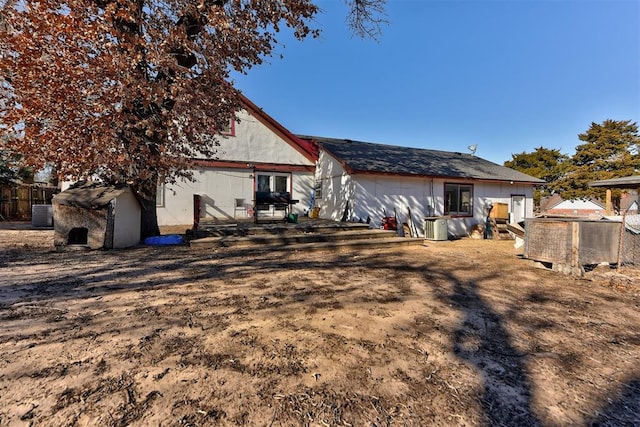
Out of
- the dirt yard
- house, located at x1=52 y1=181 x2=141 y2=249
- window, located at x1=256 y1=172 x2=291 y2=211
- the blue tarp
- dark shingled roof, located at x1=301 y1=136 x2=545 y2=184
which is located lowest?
the dirt yard

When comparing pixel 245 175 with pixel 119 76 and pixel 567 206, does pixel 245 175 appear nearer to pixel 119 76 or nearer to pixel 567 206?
pixel 119 76

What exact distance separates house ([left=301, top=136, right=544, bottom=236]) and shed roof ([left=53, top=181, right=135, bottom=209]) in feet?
22.4

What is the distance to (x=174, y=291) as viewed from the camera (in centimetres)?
381

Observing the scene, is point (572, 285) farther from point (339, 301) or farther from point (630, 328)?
point (339, 301)

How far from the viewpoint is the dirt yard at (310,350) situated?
5.70 ft

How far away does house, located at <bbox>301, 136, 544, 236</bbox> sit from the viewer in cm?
1091

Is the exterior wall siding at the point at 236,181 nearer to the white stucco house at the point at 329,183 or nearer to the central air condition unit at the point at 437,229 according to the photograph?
the white stucco house at the point at 329,183

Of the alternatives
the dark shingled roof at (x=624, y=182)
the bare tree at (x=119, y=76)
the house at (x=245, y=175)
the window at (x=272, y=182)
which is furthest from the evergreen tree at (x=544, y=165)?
the bare tree at (x=119, y=76)

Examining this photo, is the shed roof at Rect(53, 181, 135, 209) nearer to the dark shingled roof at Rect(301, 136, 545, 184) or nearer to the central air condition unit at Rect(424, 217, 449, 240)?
the dark shingled roof at Rect(301, 136, 545, 184)

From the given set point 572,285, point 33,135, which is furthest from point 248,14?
point 572,285

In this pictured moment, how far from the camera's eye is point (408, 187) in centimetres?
1174

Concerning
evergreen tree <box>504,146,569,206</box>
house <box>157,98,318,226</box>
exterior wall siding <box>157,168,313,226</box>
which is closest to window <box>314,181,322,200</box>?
house <box>157,98,318,226</box>

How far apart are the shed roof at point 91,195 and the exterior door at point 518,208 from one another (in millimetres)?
15558

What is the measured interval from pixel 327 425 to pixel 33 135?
7.82m
